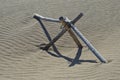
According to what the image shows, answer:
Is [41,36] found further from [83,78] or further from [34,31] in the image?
[83,78]

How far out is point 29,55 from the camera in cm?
908

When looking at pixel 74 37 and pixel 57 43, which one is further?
pixel 57 43

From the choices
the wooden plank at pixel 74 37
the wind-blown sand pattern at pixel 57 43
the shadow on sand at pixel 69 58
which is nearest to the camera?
the wind-blown sand pattern at pixel 57 43

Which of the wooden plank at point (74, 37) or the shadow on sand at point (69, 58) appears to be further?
the wooden plank at point (74, 37)

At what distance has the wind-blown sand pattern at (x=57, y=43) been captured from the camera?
7.54m

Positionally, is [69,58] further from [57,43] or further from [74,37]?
[57,43]

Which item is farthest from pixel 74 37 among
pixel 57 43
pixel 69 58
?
pixel 57 43

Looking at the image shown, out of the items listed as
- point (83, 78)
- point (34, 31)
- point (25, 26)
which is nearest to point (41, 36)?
point (34, 31)

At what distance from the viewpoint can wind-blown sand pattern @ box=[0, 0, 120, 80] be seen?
754cm

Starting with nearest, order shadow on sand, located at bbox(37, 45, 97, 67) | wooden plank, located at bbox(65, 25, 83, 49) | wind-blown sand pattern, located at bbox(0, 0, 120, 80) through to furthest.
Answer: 1. wind-blown sand pattern, located at bbox(0, 0, 120, 80)
2. shadow on sand, located at bbox(37, 45, 97, 67)
3. wooden plank, located at bbox(65, 25, 83, 49)

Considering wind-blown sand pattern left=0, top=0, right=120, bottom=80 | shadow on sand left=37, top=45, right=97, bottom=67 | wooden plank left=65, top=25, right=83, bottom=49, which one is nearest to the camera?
wind-blown sand pattern left=0, top=0, right=120, bottom=80

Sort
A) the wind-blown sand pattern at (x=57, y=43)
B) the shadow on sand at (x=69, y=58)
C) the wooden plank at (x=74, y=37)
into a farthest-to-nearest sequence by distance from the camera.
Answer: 1. the wooden plank at (x=74, y=37)
2. the shadow on sand at (x=69, y=58)
3. the wind-blown sand pattern at (x=57, y=43)

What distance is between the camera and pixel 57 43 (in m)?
9.87

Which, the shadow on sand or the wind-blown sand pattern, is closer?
the wind-blown sand pattern
